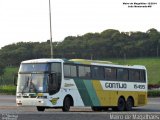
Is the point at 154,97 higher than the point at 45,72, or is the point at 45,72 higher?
the point at 45,72

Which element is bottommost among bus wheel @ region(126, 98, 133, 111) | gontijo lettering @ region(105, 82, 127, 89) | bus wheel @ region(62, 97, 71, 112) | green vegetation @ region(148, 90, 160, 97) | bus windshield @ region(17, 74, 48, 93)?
green vegetation @ region(148, 90, 160, 97)

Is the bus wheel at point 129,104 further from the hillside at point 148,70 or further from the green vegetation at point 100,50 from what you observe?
the green vegetation at point 100,50

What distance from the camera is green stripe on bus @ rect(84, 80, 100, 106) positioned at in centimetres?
3065

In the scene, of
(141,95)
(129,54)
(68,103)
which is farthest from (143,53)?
(68,103)

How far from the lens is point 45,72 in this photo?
28266 mm

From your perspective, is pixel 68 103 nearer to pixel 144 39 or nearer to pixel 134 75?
Answer: pixel 134 75

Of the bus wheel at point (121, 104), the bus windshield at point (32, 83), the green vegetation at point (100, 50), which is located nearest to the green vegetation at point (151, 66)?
the green vegetation at point (100, 50)

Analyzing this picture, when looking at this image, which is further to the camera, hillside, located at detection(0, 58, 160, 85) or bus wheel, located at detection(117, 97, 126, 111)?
hillside, located at detection(0, 58, 160, 85)

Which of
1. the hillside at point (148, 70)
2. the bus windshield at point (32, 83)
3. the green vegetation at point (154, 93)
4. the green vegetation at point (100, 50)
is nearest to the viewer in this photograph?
the bus windshield at point (32, 83)

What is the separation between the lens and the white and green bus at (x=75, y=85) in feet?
92.7

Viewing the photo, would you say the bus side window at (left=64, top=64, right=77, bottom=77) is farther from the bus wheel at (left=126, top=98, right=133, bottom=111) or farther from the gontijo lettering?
the bus wheel at (left=126, top=98, right=133, bottom=111)

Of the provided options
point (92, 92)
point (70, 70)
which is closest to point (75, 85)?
point (70, 70)

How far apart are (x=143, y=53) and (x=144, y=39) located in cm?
1531

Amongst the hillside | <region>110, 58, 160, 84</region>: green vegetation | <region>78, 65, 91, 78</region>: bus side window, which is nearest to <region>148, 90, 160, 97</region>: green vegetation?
<region>78, 65, 91, 78</region>: bus side window
